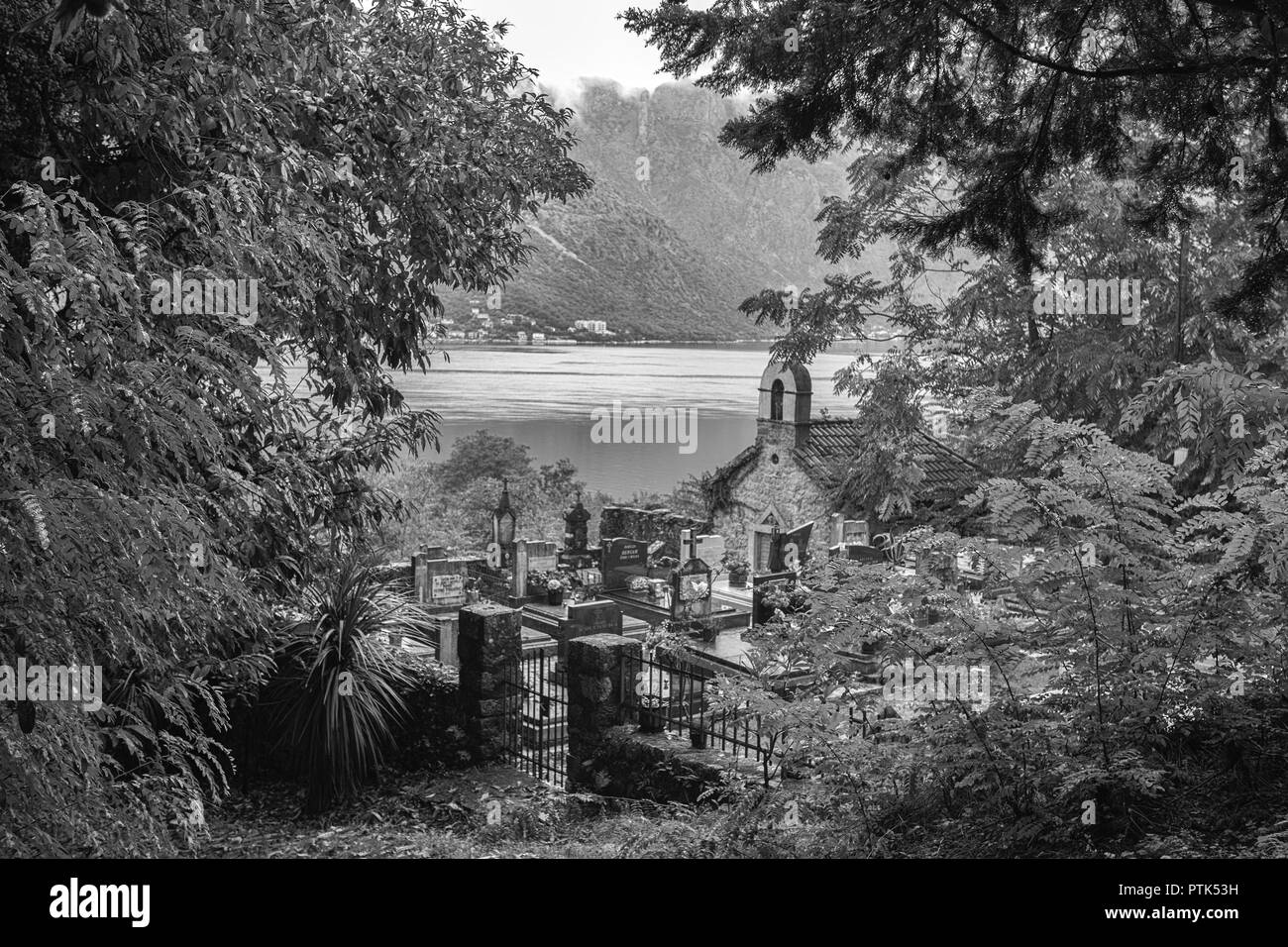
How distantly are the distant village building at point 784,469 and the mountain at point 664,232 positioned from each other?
1661cm

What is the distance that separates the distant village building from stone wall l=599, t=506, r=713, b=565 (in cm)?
193

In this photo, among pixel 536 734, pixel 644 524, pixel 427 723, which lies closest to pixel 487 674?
pixel 427 723

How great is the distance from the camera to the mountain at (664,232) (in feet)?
130

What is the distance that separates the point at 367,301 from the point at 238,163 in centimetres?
289

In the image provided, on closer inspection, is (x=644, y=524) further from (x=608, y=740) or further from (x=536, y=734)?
(x=608, y=740)

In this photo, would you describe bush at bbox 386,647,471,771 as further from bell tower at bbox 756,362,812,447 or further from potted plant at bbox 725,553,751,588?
bell tower at bbox 756,362,812,447

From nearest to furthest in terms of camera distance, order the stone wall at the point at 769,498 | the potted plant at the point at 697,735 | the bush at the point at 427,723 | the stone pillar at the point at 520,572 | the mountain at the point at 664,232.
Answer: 1. the potted plant at the point at 697,735
2. the bush at the point at 427,723
3. the stone pillar at the point at 520,572
4. the stone wall at the point at 769,498
5. the mountain at the point at 664,232

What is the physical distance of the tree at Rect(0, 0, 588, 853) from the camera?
12.5 feet

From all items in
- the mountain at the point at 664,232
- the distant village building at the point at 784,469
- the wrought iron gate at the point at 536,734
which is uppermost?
the mountain at the point at 664,232

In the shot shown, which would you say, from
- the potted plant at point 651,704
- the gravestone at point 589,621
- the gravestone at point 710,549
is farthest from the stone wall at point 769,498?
the potted plant at point 651,704

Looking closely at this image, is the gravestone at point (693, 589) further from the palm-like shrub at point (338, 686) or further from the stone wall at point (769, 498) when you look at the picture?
the stone wall at point (769, 498)

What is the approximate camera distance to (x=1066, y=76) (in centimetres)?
503

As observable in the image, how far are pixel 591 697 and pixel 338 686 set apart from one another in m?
2.02

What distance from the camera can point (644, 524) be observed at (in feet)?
66.7
